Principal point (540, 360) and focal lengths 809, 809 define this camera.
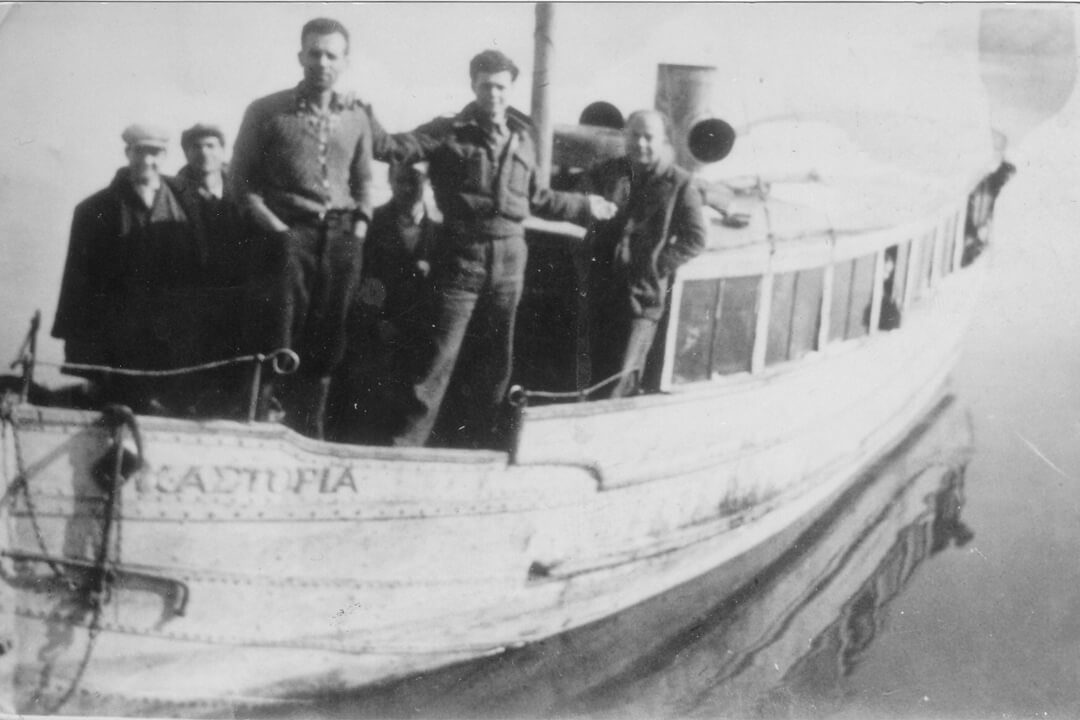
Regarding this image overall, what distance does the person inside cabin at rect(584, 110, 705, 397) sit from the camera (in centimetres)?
288

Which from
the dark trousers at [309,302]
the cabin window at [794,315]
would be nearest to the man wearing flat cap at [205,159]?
the dark trousers at [309,302]

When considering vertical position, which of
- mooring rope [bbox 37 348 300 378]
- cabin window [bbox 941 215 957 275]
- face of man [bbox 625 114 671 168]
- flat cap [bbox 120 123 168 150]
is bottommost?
mooring rope [bbox 37 348 300 378]

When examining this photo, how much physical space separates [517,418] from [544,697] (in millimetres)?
1095

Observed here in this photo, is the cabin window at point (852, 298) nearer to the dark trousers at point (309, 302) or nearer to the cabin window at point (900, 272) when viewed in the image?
the cabin window at point (900, 272)

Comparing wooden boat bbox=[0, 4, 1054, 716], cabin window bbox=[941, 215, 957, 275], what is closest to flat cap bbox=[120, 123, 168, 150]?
wooden boat bbox=[0, 4, 1054, 716]

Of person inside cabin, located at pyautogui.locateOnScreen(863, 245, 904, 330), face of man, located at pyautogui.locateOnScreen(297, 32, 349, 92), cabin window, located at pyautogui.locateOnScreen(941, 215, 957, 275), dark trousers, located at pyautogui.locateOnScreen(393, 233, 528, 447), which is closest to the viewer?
face of man, located at pyautogui.locateOnScreen(297, 32, 349, 92)

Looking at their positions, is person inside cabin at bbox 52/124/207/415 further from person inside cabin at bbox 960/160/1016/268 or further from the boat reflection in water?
person inside cabin at bbox 960/160/1016/268

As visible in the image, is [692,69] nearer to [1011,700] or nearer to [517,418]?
[517,418]

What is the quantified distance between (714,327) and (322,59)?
1734mm

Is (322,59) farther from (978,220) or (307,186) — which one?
(978,220)

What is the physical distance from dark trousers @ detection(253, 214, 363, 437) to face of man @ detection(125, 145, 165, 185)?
42 cm

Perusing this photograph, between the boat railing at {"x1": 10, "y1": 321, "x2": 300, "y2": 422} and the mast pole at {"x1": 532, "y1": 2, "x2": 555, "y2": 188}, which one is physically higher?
the mast pole at {"x1": 532, "y1": 2, "x2": 555, "y2": 188}

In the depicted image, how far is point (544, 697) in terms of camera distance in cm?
300

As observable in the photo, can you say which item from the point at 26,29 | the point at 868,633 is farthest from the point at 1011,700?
the point at 26,29
